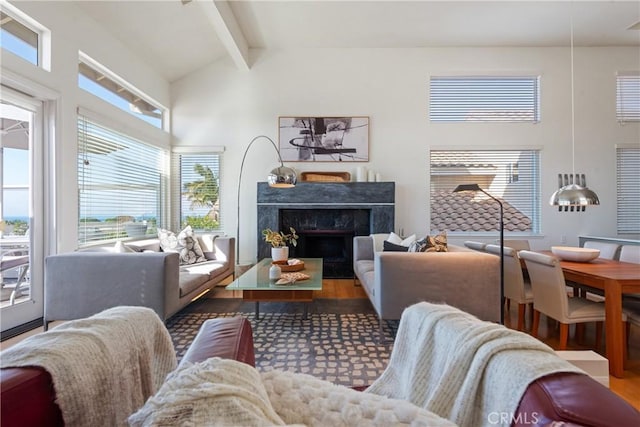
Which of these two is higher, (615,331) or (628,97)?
(628,97)

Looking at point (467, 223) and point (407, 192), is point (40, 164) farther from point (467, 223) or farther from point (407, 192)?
point (467, 223)

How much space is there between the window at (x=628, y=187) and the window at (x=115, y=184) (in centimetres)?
756

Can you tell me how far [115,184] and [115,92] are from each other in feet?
4.00

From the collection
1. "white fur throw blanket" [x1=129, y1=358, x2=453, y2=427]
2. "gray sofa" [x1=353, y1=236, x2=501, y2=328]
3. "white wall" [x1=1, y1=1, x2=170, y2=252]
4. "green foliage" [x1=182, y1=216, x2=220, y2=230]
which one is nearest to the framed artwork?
"green foliage" [x1=182, y1=216, x2=220, y2=230]

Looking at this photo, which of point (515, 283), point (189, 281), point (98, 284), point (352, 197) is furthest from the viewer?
point (352, 197)

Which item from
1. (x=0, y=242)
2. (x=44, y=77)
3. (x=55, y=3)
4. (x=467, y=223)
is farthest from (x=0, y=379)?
(x=467, y=223)

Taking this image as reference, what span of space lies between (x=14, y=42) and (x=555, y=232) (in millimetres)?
7162

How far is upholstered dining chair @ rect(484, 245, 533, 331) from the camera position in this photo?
2.53 m

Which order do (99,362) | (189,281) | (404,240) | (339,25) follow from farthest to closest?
(339,25)
(404,240)
(189,281)
(99,362)

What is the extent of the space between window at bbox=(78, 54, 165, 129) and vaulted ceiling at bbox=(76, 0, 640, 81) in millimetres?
527

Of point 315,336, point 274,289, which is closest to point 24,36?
point 274,289

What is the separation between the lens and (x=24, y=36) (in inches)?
102

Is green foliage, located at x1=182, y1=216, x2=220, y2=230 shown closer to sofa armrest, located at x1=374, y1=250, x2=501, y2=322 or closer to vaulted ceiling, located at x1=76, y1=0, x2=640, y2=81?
vaulted ceiling, located at x1=76, y1=0, x2=640, y2=81

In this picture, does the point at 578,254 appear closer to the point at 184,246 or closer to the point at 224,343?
the point at 224,343
